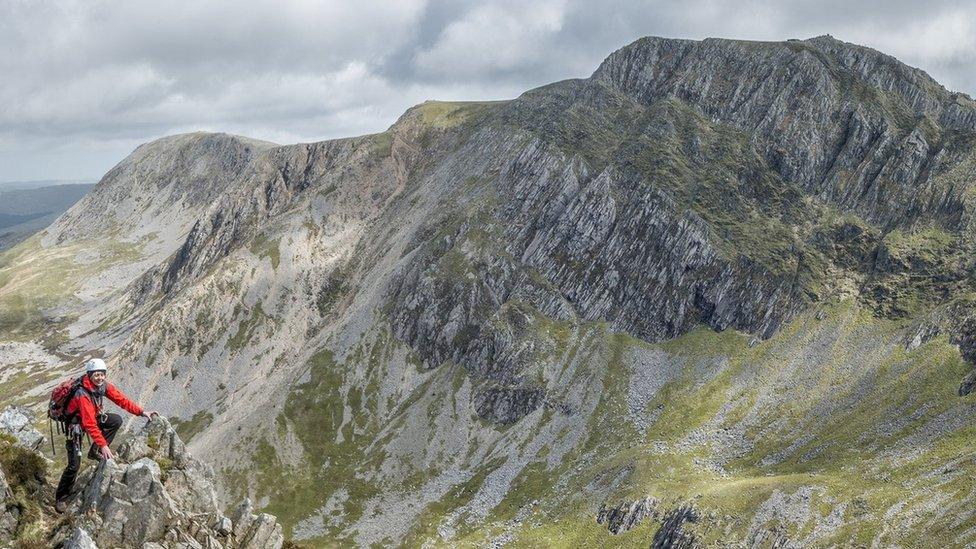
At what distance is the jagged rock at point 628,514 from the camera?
3757 inches

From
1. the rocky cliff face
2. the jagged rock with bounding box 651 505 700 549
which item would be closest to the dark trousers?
the rocky cliff face

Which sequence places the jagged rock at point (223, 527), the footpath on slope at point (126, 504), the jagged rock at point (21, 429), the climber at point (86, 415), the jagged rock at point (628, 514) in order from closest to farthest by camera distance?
the footpath on slope at point (126, 504) < the climber at point (86, 415) < the jagged rock at point (21, 429) < the jagged rock at point (223, 527) < the jagged rock at point (628, 514)

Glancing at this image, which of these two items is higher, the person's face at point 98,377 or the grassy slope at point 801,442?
the person's face at point 98,377

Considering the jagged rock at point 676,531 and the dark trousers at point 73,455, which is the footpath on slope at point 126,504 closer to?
the dark trousers at point 73,455

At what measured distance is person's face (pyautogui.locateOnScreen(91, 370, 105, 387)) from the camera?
19766mm

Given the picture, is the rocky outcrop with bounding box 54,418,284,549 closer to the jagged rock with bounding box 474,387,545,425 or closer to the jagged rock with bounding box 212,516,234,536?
the jagged rock with bounding box 212,516,234,536

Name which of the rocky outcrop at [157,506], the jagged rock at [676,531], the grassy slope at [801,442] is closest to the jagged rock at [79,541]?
the rocky outcrop at [157,506]

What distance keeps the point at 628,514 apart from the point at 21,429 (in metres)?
92.9

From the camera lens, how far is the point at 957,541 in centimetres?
6206

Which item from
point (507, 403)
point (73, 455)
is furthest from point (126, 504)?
point (507, 403)

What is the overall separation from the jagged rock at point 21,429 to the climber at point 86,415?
320 cm

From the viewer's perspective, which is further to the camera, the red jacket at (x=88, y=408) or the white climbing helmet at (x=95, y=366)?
the red jacket at (x=88, y=408)

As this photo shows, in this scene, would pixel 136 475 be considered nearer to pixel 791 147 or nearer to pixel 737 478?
pixel 737 478

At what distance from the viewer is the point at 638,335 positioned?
148 m
